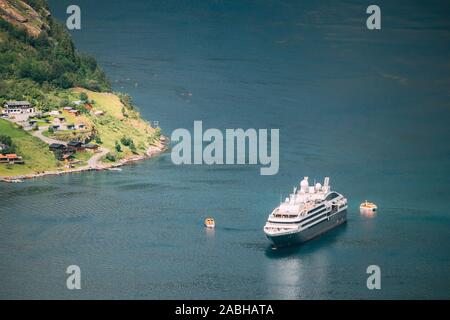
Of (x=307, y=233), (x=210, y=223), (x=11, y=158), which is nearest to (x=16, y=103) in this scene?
(x=11, y=158)

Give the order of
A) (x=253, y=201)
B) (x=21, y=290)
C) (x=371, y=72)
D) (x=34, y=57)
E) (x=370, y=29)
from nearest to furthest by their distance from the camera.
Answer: (x=21, y=290)
(x=253, y=201)
(x=34, y=57)
(x=371, y=72)
(x=370, y=29)

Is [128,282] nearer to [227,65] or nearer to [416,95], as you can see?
[416,95]

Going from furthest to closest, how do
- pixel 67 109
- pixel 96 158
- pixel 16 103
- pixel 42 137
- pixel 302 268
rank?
pixel 67 109, pixel 16 103, pixel 42 137, pixel 96 158, pixel 302 268

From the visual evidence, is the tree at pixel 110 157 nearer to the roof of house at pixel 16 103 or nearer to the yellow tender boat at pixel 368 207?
the roof of house at pixel 16 103

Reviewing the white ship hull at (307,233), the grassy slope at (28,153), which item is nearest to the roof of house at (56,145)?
the grassy slope at (28,153)

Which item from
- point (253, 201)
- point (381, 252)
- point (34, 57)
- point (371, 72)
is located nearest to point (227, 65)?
point (371, 72)

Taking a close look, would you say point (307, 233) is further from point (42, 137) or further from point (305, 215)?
point (42, 137)
